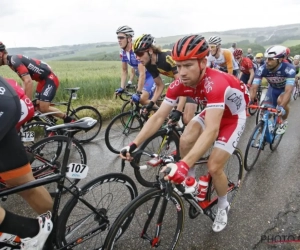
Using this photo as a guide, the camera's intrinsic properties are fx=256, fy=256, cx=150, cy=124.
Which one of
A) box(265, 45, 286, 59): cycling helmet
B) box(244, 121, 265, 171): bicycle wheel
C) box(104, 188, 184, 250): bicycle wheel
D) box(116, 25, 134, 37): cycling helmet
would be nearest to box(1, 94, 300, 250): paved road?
box(244, 121, 265, 171): bicycle wheel

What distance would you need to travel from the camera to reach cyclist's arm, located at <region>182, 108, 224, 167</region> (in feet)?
7.04

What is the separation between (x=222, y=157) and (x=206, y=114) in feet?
1.83

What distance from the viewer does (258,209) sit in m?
3.26

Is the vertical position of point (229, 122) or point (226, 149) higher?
point (229, 122)

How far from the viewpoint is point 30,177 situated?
2.16 meters

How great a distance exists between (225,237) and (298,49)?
156 ft

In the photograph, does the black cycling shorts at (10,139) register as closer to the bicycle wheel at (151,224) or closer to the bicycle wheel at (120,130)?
the bicycle wheel at (151,224)

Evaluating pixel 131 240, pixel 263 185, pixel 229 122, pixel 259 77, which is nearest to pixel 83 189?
pixel 131 240

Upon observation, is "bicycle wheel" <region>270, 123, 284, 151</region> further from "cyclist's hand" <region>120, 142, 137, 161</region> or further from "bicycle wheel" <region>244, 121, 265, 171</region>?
"cyclist's hand" <region>120, 142, 137, 161</region>

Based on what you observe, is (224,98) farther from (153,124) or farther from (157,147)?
(157,147)

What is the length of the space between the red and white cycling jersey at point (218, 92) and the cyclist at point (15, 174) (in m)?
1.57

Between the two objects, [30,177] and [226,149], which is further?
[226,149]

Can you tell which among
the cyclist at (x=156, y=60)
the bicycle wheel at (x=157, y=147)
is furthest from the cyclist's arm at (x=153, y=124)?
the cyclist at (x=156, y=60)

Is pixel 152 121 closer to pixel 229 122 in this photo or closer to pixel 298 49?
pixel 229 122
